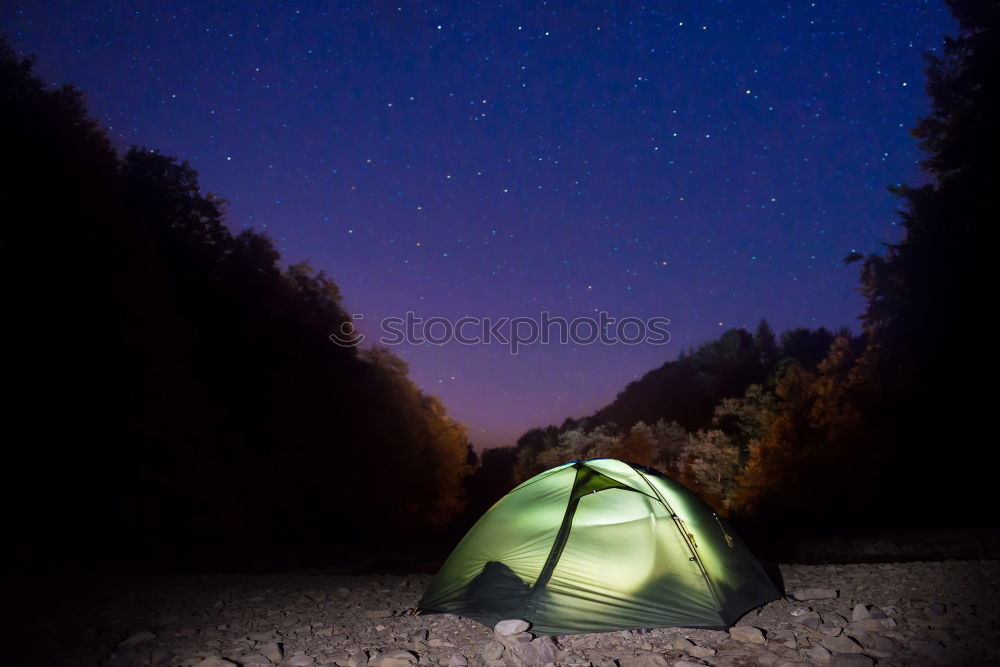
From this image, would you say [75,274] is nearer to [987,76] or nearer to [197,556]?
[197,556]

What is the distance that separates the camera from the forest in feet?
49.1

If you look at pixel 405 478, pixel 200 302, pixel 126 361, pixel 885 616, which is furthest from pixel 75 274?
pixel 885 616

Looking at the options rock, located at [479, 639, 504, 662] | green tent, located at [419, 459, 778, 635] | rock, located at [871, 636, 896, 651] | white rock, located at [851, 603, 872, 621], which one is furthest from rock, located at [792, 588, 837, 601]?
rock, located at [479, 639, 504, 662]

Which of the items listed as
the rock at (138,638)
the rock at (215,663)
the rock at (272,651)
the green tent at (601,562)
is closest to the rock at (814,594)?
the green tent at (601,562)

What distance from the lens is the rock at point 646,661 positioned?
4570 mm

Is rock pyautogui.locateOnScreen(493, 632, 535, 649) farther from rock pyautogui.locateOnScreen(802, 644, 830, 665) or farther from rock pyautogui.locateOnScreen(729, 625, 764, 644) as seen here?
rock pyautogui.locateOnScreen(802, 644, 830, 665)

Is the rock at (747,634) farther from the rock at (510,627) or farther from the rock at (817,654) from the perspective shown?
the rock at (510,627)

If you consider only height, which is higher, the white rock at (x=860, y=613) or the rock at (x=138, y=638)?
the white rock at (x=860, y=613)

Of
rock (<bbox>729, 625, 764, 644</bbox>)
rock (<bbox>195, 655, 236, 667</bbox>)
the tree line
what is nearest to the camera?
rock (<bbox>195, 655, 236, 667</bbox>)

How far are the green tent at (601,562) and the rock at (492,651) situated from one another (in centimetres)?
61

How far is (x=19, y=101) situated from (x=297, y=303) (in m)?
11.0

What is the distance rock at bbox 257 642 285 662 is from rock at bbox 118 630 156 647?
119 centimetres

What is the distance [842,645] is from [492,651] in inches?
123

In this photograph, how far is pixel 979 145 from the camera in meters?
20.6
